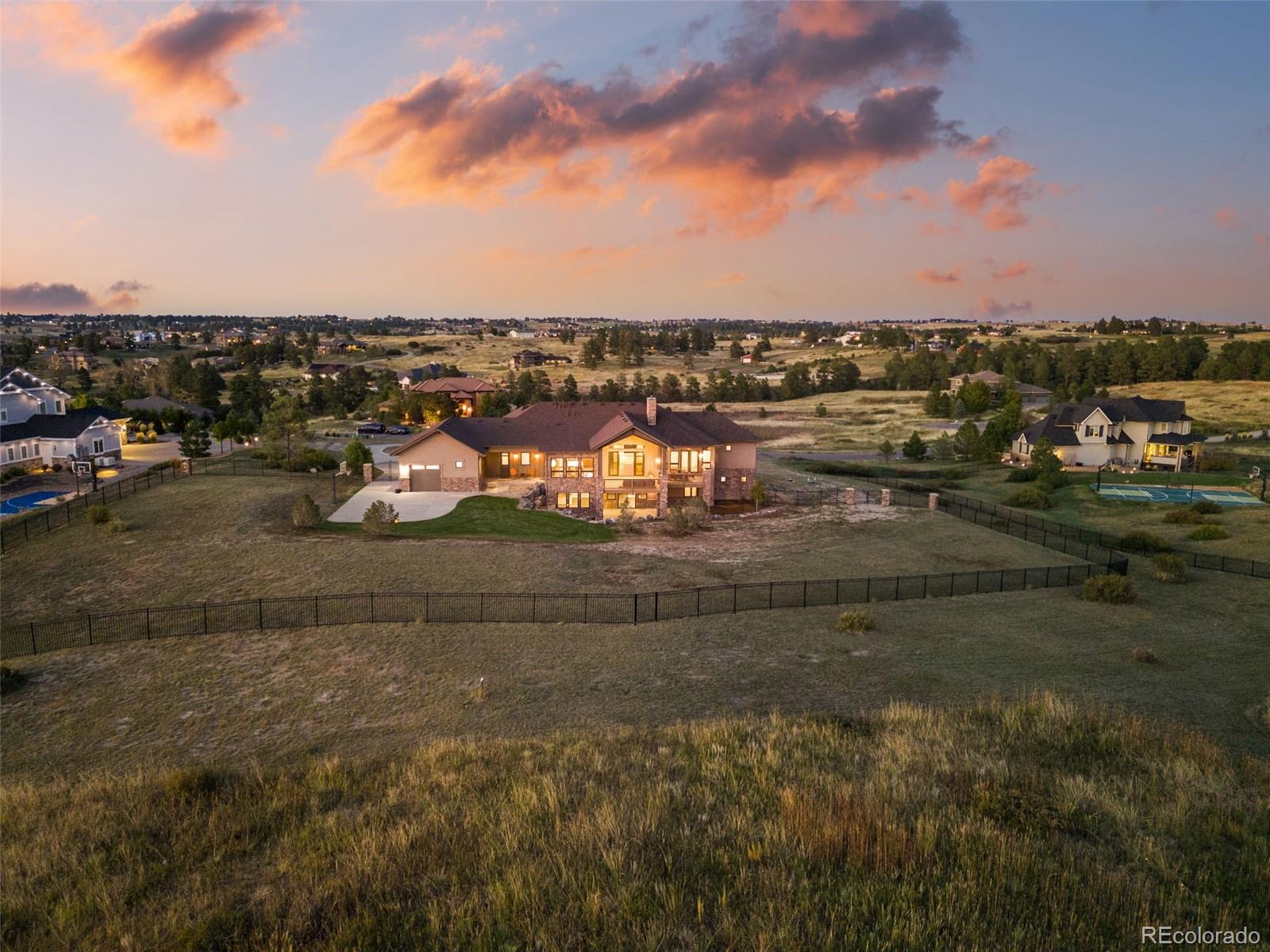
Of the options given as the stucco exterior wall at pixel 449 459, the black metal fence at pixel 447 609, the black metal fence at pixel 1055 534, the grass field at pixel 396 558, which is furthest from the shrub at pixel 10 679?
the black metal fence at pixel 1055 534

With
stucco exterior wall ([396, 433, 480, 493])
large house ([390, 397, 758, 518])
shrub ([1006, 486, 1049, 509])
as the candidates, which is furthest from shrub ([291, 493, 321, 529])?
shrub ([1006, 486, 1049, 509])

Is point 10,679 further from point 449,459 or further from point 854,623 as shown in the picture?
point 449,459

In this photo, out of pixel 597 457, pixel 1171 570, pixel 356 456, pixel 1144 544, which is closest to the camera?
pixel 1171 570

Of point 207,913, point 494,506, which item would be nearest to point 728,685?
point 207,913

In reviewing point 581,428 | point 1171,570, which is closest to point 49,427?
point 581,428

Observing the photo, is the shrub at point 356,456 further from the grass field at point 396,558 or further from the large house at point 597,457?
the grass field at point 396,558
